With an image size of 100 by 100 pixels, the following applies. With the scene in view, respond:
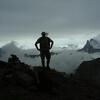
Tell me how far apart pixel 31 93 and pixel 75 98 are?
2801 mm

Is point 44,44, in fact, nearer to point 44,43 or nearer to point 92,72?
point 44,43

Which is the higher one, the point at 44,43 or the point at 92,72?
the point at 92,72

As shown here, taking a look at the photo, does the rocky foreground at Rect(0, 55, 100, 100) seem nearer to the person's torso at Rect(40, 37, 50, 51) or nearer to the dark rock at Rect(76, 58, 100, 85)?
the person's torso at Rect(40, 37, 50, 51)

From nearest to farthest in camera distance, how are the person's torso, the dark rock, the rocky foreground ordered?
1. the rocky foreground
2. the person's torso
3. the dark rock

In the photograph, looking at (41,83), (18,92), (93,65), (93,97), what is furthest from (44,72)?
(93,65)

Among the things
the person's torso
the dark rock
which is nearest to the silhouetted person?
the person's torso

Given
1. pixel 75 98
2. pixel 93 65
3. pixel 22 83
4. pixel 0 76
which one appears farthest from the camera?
pixel 93 65

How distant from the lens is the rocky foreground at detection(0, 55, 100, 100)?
21.5 metres

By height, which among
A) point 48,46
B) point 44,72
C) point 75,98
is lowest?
point 75,98

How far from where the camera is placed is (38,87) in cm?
2264

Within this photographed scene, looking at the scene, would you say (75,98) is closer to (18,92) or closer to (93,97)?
(93,97)

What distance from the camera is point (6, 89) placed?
2234 cm

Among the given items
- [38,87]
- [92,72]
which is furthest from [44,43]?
[92,72]

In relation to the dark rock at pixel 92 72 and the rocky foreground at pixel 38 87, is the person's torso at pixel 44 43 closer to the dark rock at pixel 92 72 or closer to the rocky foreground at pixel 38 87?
the rocky foreground at pixel 38 87
